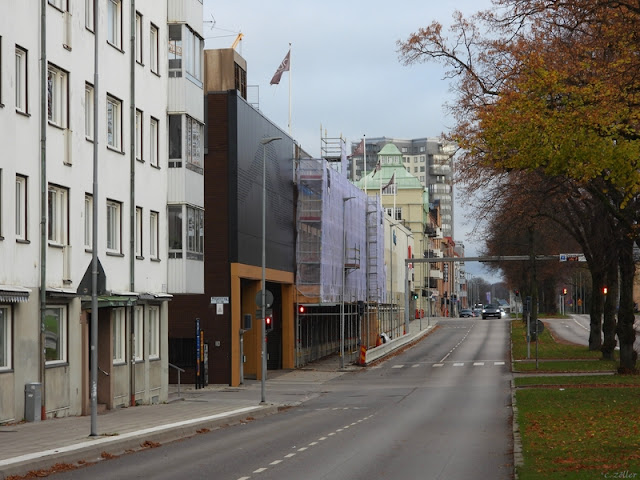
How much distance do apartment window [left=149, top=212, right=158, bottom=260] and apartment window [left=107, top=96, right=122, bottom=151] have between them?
11.8 ft

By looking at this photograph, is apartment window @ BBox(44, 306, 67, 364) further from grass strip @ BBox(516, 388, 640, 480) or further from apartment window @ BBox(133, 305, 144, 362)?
grass strip @ BBox(516, 388, 640, 480)

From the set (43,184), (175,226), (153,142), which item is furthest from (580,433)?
(175,226)

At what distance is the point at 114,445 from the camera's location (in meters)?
19.2

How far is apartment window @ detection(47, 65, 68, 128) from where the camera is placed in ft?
88.0

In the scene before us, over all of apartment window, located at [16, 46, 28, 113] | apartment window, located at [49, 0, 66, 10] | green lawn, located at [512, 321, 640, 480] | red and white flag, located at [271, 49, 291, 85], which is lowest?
green lawn, located at [512, 321, 640, 480]

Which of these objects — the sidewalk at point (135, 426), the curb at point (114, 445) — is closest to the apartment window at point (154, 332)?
the sidewalk at point (135, 426)

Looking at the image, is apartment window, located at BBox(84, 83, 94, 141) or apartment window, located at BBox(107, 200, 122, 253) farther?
apartment window, located at BBox(107, 200, 122, 253)

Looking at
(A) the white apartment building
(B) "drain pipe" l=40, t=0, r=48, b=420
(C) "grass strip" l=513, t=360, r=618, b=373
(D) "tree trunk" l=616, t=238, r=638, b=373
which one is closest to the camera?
(A) the white apartment building

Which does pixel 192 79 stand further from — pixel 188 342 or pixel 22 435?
pixel 22 435

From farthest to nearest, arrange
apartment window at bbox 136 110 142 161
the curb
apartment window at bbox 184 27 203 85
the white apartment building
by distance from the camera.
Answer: apartment window at bbox 184 27 203 85 → apartment window at bbox 136 110 142 161 → the white apartment building → the curb

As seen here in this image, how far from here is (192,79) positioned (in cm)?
3791

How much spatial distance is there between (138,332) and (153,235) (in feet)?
10.9

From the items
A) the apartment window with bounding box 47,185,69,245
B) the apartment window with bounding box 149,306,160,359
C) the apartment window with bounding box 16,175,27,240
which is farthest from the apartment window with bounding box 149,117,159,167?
the apartment window with bounding box 16,175,27,240

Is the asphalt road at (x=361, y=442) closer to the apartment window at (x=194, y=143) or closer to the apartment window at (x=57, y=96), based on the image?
the apartment window at (x=57, y=96)
